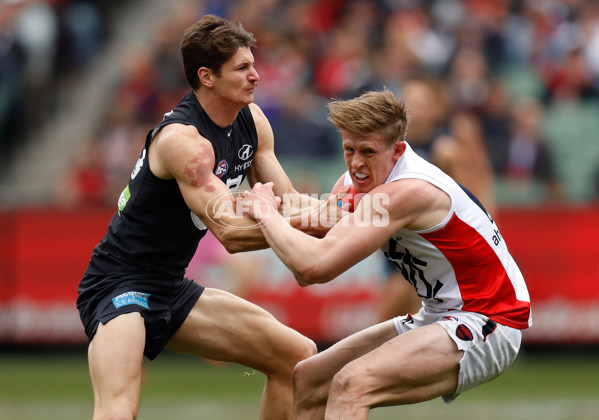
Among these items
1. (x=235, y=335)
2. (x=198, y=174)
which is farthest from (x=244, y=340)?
(x=198, y=174)

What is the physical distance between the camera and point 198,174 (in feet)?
20.6

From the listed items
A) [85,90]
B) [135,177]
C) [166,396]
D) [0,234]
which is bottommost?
[166,396]

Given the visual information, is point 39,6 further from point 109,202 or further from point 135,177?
point 135,177

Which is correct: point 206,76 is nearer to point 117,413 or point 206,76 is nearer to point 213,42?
point 213,42

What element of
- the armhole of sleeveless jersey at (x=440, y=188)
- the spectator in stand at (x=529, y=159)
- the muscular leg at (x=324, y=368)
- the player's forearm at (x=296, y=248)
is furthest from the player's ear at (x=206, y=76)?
the spectator in stand at (x=529, y=159)

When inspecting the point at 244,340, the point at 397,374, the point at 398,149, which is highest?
the point at 398,149

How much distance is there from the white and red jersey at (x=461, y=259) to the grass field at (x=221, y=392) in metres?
3.61

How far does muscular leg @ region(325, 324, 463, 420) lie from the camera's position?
5.93 meters

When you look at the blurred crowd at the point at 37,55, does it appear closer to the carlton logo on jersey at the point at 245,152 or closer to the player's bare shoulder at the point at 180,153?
the carlton logo on jersey at the point at 245,152

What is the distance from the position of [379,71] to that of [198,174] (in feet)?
27.3

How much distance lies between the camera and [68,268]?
13109 millimetres

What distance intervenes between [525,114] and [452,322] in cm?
803

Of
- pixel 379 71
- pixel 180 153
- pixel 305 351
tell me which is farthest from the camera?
pixel 379 71

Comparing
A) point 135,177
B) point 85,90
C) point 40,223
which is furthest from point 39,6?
point 135,177
